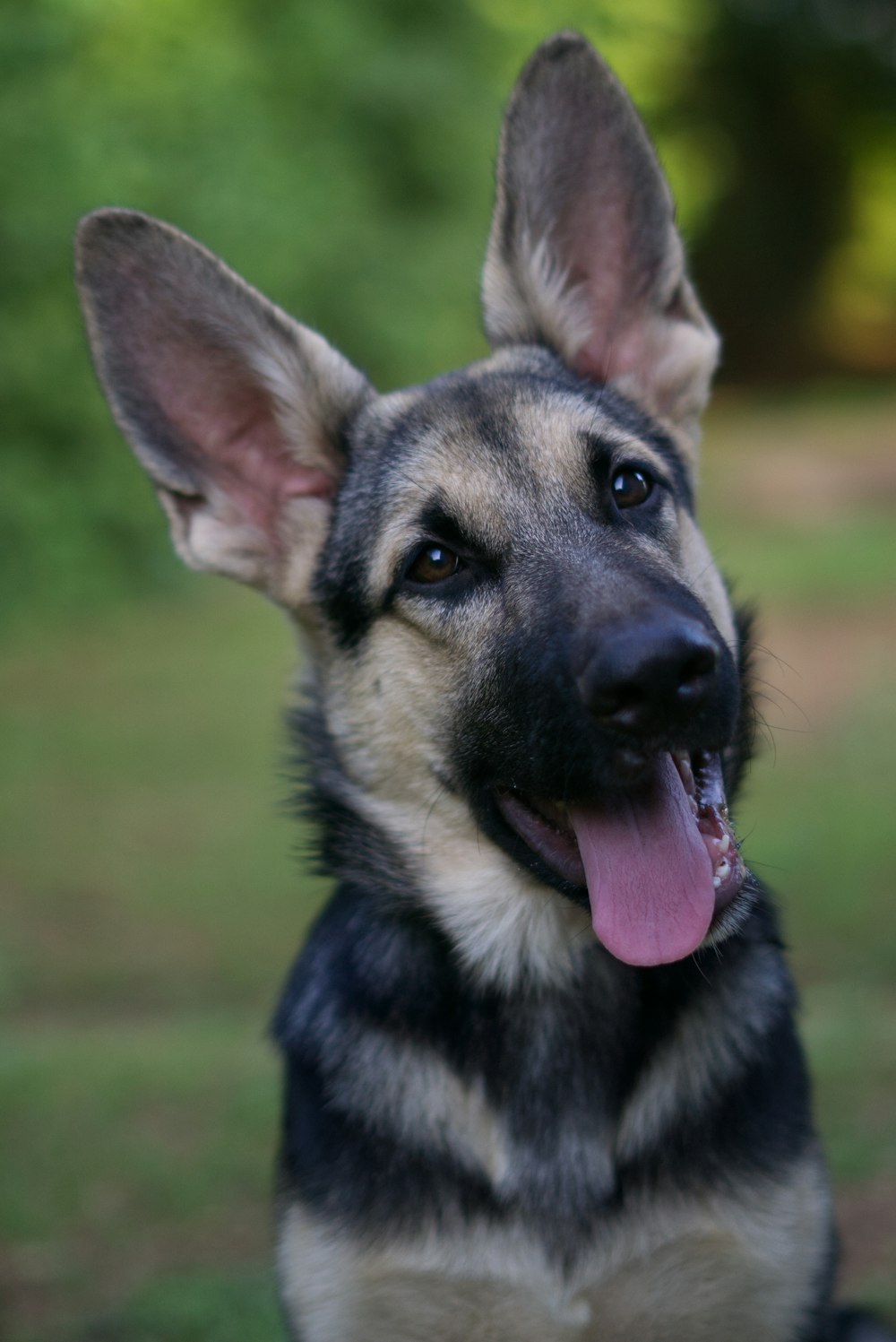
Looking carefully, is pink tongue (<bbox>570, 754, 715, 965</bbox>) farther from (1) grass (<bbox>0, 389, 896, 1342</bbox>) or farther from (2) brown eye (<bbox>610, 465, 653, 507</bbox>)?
(2) brown eye (<bbox>610, 465, 653, 507</bbox>)

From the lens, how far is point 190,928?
25.9ft

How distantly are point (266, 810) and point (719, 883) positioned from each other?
276 inches

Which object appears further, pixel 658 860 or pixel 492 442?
pixel 492 442

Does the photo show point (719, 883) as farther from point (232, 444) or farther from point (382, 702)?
point (232, 444)

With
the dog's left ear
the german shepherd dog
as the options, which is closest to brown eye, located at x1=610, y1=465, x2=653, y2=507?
the german shepherd dog

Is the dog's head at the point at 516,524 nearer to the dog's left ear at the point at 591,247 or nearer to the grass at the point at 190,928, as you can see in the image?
the dog's left ear at the point at 591,247

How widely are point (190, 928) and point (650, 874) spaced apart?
523 centimetres

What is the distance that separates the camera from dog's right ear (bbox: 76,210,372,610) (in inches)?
143

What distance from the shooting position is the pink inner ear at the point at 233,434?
3838 millimetres

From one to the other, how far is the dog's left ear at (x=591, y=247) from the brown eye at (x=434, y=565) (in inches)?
34.8

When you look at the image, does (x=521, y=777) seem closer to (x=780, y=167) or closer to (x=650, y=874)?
(x=650, y=874)

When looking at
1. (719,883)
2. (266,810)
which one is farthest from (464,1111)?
(266,810)

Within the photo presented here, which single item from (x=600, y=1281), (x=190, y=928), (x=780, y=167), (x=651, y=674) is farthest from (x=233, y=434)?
(x=780, y=167)

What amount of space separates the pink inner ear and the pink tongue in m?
1.42
